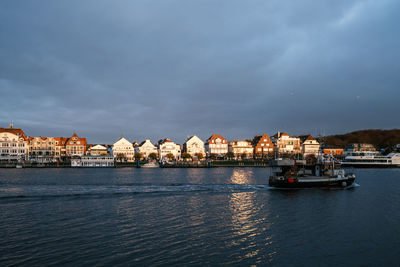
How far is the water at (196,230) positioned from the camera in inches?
600

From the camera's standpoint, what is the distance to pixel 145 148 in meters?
144

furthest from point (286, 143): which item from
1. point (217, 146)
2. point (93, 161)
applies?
point (93, 161)

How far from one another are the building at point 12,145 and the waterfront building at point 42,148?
15.1ft

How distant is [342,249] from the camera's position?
1703 cm

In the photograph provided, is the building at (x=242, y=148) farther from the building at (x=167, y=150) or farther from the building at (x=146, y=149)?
the building at (x=146, y=149)

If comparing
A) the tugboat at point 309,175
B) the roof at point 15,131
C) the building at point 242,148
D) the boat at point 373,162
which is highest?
the roof at point 15,131

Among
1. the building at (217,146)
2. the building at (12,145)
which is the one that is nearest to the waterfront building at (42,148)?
the building at (12,145)

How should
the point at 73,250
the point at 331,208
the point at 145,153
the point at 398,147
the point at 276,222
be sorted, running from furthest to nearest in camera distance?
the point at 398,147 < the point at 145,153 < the point at 331,208 < the point at 276,222 < the point at 73,250

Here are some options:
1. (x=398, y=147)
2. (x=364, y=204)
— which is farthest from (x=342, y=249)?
(x=398, y=147)

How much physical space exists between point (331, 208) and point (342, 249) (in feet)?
41.0

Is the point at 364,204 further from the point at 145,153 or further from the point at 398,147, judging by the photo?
the point at 398,147

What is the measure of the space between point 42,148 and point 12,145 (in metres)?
11.8

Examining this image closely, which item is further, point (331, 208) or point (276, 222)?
point (331, 208)

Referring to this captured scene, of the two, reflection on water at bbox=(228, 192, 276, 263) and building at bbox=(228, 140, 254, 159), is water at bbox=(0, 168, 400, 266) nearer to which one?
reflection on water at bbox=(228, 192, 276, 263)
